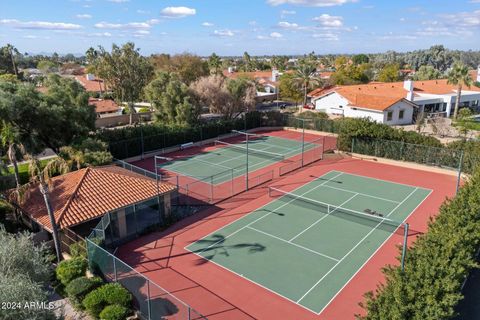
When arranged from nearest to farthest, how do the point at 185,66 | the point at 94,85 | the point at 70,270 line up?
the point at 70,270 → the point at 185,66 → the point at 94,85

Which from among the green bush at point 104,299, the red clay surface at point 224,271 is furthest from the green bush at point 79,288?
the red clay surface at point 224,271

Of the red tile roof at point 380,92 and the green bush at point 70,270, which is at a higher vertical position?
the red tile roof at point 380,92

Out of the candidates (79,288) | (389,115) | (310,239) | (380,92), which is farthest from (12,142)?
(380,92)

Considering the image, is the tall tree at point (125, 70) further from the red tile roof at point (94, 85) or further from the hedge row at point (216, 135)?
the red tile roof at point (94, 85)

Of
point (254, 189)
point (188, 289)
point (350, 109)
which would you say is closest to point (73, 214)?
point (188, 289)

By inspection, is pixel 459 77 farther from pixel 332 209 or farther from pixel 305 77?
pixel 332 209

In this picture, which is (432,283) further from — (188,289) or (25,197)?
(25,197)
